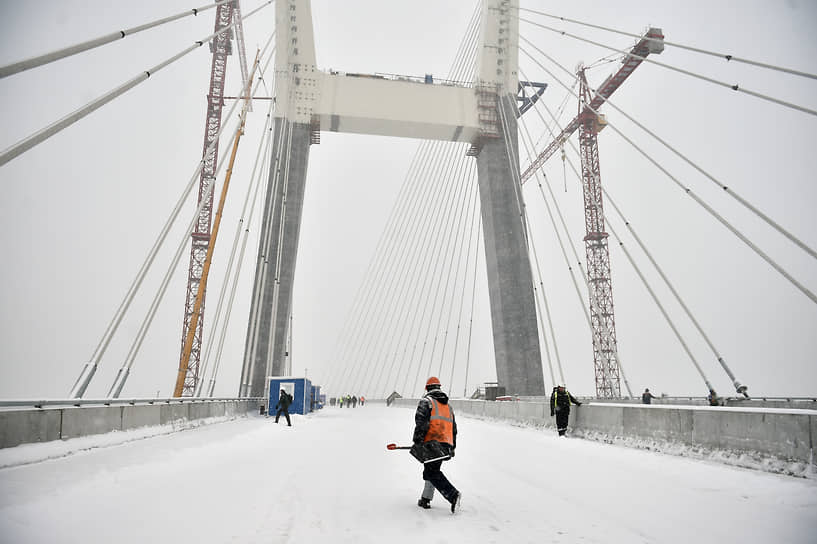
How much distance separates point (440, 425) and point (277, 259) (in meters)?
24.3

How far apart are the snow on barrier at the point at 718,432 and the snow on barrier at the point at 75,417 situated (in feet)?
32.3

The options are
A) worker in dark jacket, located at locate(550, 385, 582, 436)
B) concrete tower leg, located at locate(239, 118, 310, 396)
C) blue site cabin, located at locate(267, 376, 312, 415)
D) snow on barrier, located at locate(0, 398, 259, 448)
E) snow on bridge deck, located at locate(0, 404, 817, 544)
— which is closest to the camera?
snow on bridge deck, located at locate(0, 404, 817, 544)

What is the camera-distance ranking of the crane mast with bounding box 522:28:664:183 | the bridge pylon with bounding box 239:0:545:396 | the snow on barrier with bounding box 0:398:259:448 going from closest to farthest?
1. the snow on barrier with bounding box 0:398:259:448
2. the bridge pylon with bounding box 239:0:545:396
3. the crane mast with bounding box 522:28:664:183

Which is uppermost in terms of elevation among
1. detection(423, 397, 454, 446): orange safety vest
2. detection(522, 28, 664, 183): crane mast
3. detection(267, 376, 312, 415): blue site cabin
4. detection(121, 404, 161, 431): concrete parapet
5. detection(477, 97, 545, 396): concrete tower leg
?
detection(522, 28, 664, 183): crane mast

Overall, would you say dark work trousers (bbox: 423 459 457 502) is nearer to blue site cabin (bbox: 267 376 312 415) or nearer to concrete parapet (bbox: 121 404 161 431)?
concrete parapet (bbox: 121 404 161 431)

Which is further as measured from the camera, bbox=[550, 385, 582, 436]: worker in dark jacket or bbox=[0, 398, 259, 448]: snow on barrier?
bbox=[550, 385, 582, 436]: worker in dark jacket

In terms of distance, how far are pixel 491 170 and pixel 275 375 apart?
52.0ft

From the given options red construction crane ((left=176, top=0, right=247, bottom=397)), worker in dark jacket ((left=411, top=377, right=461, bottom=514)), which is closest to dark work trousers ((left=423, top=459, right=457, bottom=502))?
worker in dark jacket ((left=411, top=377, right=461, bottom=514))

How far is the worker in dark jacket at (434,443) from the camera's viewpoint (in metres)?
5.24

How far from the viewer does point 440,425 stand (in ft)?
18.0

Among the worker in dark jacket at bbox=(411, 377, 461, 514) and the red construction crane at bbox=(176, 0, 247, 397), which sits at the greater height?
the red construction crane at bbox=(176, 0, 247, 397)

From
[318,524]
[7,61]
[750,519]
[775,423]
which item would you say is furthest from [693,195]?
[7,61]

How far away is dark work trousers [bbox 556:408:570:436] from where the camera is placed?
1334cm

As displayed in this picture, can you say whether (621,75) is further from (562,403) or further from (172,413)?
(172,413)
